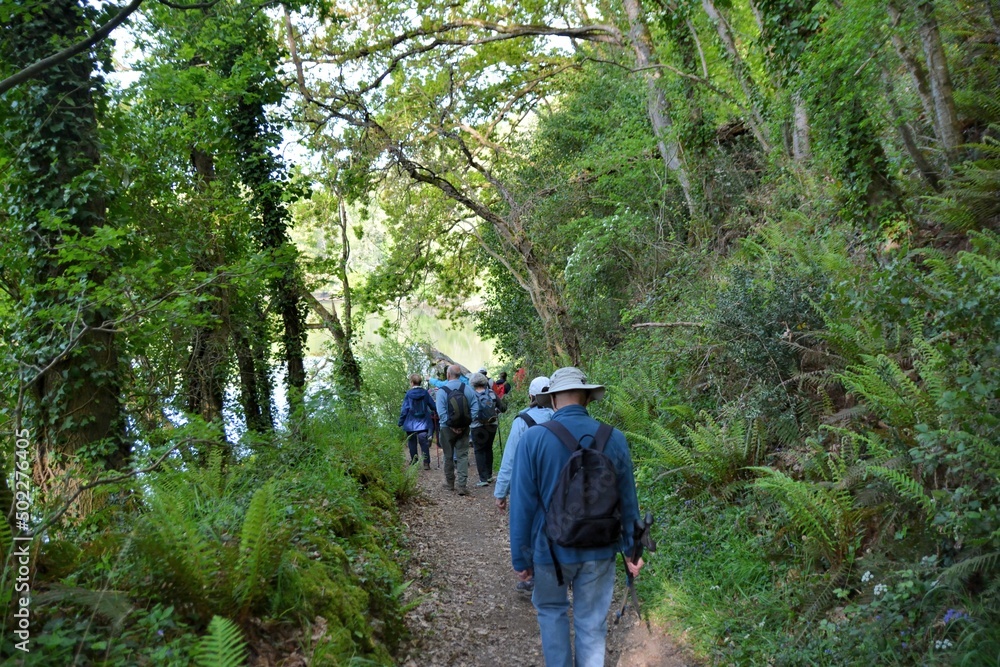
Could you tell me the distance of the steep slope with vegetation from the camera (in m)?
4.11

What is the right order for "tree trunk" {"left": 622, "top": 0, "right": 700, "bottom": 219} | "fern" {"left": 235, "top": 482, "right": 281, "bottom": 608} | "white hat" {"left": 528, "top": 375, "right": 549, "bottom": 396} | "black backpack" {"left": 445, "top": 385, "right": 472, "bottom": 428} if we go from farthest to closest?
"tree trunk" {"left": 622, "top": 0, "right": 700, "bottom": 219}, "black backpack" {"left": 445, "top": 385, "right": 472, "bottom": 428}, "white hat" {"left": 528, "top": 375, "right": 549, "bottom": 396}, "fern" {"left": 235, "top": 482, "right": 281, "bottom": 608}

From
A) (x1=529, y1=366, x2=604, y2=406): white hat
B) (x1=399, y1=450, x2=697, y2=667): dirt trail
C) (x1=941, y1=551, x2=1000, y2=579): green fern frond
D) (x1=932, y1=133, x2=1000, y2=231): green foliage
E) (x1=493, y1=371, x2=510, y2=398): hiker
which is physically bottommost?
(x1=399, y1=450, x2=697, y2=667): dirt trail

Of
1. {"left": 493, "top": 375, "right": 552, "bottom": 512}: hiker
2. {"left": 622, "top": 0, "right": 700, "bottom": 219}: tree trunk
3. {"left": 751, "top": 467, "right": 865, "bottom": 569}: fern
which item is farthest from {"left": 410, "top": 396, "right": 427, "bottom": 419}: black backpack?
{"left": 751, "top": 467, "right": 865, "bottom": 569}: fern

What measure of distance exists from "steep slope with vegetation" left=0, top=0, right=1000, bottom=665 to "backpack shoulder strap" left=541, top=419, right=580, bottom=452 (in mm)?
1776

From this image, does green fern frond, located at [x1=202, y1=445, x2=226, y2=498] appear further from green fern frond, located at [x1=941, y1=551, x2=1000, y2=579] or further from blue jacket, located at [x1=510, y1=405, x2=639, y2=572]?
green fern frond, located at [x1=941, y1=551, x2=1000, y2=579]

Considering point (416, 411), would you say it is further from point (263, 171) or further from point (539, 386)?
point (539, 386)

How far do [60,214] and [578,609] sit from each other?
654 cm

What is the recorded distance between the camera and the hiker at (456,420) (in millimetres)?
10414

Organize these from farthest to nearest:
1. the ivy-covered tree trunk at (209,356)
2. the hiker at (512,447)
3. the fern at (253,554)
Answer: the ivy-covered tree trunk at (209,356) < the hiker at (512,447) < the fern at (253,554)

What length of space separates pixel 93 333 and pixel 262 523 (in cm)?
435

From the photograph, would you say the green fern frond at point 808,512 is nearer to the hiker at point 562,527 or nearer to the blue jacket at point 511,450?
the hiker at point 562,527

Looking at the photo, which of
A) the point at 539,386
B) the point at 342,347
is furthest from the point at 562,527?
the point at 342,347

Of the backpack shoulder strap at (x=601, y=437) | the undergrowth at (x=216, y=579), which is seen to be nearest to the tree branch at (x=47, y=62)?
the undergrowth at (x=216, y=579)

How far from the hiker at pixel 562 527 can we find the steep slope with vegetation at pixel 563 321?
4.08ft
